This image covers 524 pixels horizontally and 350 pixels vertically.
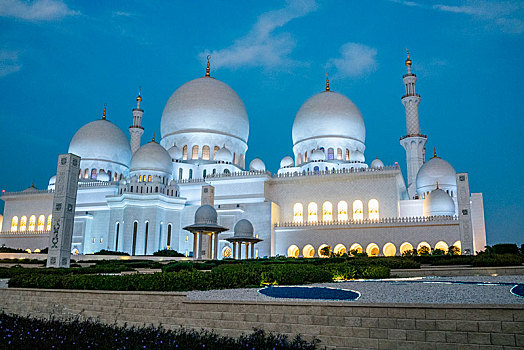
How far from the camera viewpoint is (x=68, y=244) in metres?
21.1

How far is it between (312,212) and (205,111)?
554 inches

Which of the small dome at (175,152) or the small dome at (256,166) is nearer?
the small dome at (256,166)

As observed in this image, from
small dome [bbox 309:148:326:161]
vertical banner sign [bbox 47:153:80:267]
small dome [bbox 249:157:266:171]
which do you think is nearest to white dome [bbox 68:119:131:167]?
small dome [bbox 249:157:266:171]

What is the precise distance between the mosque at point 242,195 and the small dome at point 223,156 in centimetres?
11

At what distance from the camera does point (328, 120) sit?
1629 inches

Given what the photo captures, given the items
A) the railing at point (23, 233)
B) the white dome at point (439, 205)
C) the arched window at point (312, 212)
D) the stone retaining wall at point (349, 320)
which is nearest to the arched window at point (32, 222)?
the railing at point (23, 233)

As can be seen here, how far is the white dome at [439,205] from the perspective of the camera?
33344mm

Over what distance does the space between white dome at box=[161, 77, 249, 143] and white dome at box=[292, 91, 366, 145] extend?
5.91 m

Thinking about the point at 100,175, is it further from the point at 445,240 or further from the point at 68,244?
the point at 445,240

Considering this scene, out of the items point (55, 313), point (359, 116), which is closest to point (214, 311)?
point (55, 313)

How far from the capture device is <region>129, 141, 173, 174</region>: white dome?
122ft

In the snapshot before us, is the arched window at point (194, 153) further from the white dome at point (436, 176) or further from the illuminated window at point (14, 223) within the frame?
the white dome at point (436, 176)

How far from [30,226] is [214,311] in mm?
42384

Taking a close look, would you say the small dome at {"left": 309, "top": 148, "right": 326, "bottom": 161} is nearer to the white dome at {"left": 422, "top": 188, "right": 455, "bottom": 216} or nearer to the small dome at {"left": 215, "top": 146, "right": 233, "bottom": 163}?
the small dome at {"left": 215, "top": 146, "right": 233, "bottom": 163}
